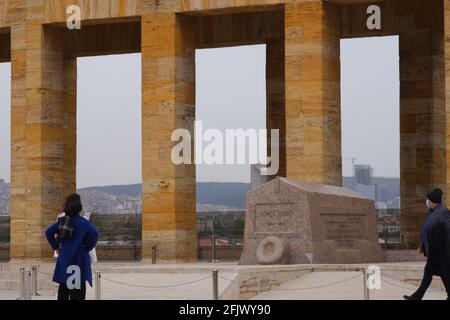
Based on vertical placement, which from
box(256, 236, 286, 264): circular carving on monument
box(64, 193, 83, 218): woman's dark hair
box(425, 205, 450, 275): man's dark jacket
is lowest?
box(256, 236, 286, 264): circular carving on monument

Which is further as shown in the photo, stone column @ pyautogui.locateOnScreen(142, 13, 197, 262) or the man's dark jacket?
stone column @ pyautogui.locateOnScreen(142, 13, 197, 262)

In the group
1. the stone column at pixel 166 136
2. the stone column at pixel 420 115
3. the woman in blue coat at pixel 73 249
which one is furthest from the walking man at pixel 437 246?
the stone column at pixel 420 115

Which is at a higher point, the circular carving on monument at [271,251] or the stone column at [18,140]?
the stone column at [18,140]

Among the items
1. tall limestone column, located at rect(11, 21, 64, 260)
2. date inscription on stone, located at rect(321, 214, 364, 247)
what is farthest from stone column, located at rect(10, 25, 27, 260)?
date inscription on stone, located at rect(321, 214, 364, 247)

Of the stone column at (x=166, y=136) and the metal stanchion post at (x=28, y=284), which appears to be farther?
the stone column at (x=166, y=136)

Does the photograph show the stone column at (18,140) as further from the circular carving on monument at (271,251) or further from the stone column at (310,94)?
the circular carving on monument at (271,251)

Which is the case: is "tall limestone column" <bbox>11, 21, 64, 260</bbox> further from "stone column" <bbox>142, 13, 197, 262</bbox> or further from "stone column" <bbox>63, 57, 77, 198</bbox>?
"stone column" <bbox>63, 57, 77, 198</bbox>

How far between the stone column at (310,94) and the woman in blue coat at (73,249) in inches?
664

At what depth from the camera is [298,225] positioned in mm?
26109

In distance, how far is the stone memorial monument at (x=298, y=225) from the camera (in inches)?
1023

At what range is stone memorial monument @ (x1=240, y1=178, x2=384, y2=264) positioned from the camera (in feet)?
85.3

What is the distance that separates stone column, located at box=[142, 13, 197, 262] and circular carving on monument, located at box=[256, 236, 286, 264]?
29.8 feet
